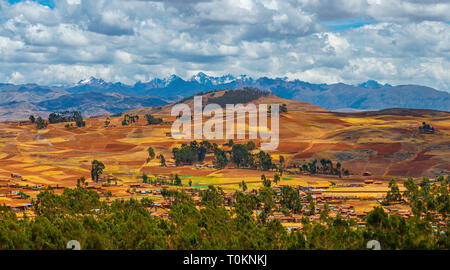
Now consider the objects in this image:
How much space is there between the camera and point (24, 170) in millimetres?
197875

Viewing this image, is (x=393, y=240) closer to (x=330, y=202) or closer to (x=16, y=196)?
(x=330, y=202)

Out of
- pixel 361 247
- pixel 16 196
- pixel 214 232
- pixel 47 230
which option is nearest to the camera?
pixel 361 247

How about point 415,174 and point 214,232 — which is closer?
point 214,232

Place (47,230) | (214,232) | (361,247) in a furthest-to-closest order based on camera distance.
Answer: (214,232) → (47,230) → (361,247)

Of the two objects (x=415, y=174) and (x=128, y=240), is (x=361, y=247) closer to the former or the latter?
(x=128, y=240)

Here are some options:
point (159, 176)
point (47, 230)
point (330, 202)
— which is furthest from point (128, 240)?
point (159, 176)
